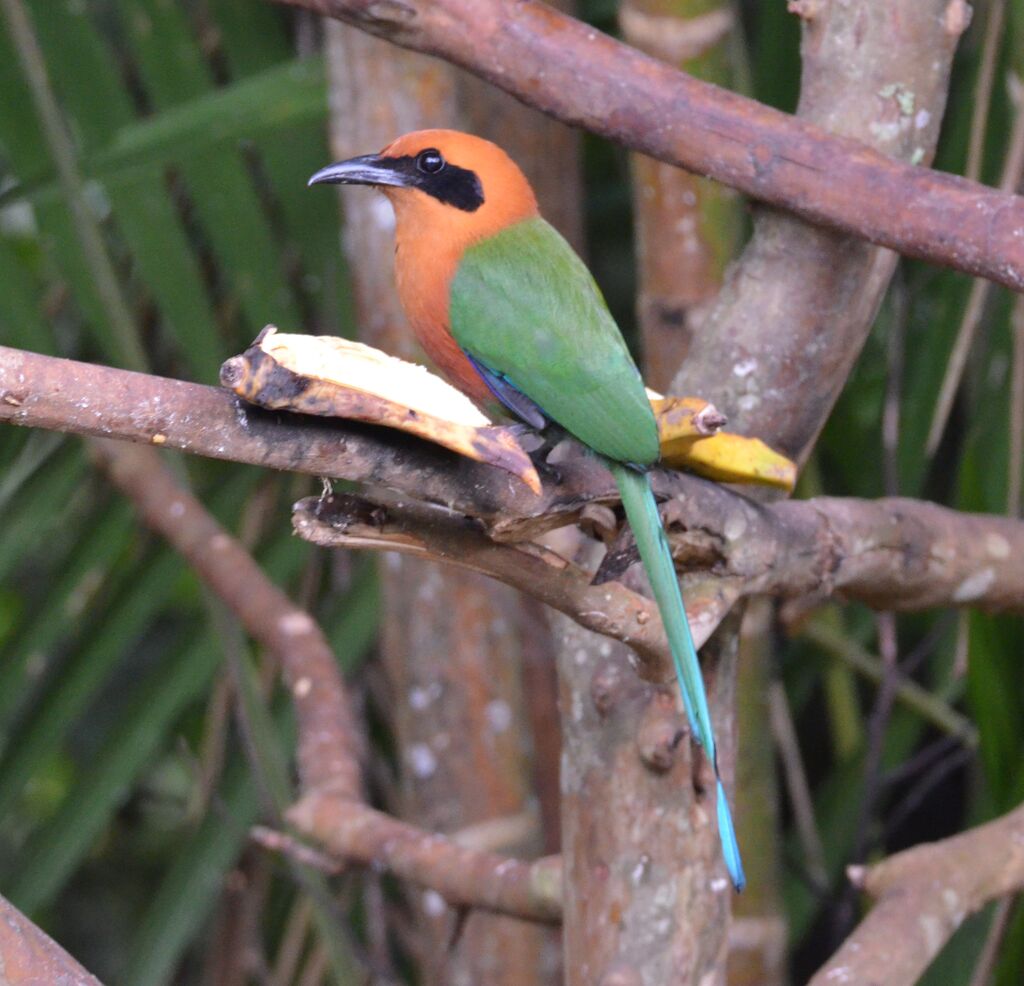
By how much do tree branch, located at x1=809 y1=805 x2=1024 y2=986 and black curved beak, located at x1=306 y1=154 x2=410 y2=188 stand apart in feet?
3.37

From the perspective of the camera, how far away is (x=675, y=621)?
1271 millimetres

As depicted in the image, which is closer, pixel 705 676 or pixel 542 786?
pixel 705 676

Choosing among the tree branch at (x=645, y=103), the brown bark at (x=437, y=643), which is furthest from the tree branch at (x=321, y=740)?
the tree branch at (x=645, y=103)

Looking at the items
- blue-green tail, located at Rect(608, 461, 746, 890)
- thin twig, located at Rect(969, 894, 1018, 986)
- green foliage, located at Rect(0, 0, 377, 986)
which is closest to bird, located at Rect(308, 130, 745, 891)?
blue-green tail, located at Rect(608, 461, 746, 890)

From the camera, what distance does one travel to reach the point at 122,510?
2432mm

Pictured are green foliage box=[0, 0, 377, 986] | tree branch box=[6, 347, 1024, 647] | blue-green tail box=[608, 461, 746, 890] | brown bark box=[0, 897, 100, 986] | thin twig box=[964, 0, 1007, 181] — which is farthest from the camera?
green foliage box=[0, 0, 377, 986]

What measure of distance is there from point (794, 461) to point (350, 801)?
0.75 m

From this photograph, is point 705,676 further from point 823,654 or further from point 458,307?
point 823,654

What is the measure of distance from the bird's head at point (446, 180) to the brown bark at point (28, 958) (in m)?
1.04

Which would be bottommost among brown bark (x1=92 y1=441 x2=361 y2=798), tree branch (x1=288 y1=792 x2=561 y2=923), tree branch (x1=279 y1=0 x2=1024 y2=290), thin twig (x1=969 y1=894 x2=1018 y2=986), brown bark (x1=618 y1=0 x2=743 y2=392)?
thin twig (x1=969 y1=894 x2=1018 y2=986)

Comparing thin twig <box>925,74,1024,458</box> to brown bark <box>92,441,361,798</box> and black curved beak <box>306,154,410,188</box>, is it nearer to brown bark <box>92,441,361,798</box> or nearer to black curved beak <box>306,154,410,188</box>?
black curved beak <box>306,154,410,188</box>

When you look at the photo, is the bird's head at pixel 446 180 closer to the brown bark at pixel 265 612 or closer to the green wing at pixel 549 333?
the green wing at pixel 549 333

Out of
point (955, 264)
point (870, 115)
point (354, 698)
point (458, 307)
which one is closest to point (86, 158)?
point (458, 307)

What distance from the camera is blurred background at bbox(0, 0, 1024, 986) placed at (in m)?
2.13
